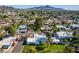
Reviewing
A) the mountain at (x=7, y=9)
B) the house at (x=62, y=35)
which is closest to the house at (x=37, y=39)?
the house at (x=62, y=35)

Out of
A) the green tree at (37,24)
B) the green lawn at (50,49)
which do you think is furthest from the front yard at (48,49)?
the green tree at (37,24)

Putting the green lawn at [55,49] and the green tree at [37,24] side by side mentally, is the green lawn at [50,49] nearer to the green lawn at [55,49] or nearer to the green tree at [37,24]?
the green lawn at [55,49]

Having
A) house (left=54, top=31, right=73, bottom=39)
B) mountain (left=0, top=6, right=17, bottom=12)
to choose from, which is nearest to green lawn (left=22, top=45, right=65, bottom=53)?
house (left=54, top=31, right=73, bottom=39)

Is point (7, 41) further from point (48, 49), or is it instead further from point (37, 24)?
point (48, 49)

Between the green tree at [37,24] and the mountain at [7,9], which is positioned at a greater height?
the mountain at [7,9]

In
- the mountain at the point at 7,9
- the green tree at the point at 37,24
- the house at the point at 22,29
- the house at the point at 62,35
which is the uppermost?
the mountain at the point at 7,9

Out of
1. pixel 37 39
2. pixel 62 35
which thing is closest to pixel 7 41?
pixel 37 39
